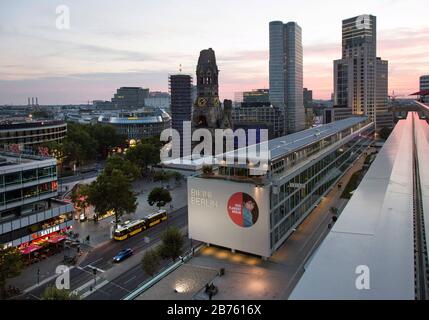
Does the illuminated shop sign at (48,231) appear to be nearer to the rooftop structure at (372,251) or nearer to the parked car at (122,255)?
the parked car at (122,255)

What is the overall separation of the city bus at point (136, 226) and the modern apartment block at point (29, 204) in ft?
19.3

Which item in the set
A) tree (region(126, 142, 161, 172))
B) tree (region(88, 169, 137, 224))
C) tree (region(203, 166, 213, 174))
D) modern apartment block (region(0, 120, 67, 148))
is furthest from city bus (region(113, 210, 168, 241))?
modern apartment block (region(0, 120, 67, 148))

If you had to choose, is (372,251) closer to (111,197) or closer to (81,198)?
(111,197)

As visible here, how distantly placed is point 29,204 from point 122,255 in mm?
12080

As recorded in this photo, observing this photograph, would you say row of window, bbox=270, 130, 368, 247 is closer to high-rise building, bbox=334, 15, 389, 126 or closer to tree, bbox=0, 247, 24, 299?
tree, bbox=0, 247, 24, 299

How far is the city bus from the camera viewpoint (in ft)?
144

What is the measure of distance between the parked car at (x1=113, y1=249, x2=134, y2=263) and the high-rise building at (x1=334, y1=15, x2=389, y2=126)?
6205 inches

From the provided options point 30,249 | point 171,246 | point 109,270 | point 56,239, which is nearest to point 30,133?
point 56,239

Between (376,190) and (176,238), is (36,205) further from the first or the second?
(376,190)

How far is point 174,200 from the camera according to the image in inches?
2457

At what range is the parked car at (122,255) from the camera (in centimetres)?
Answer: 3784
